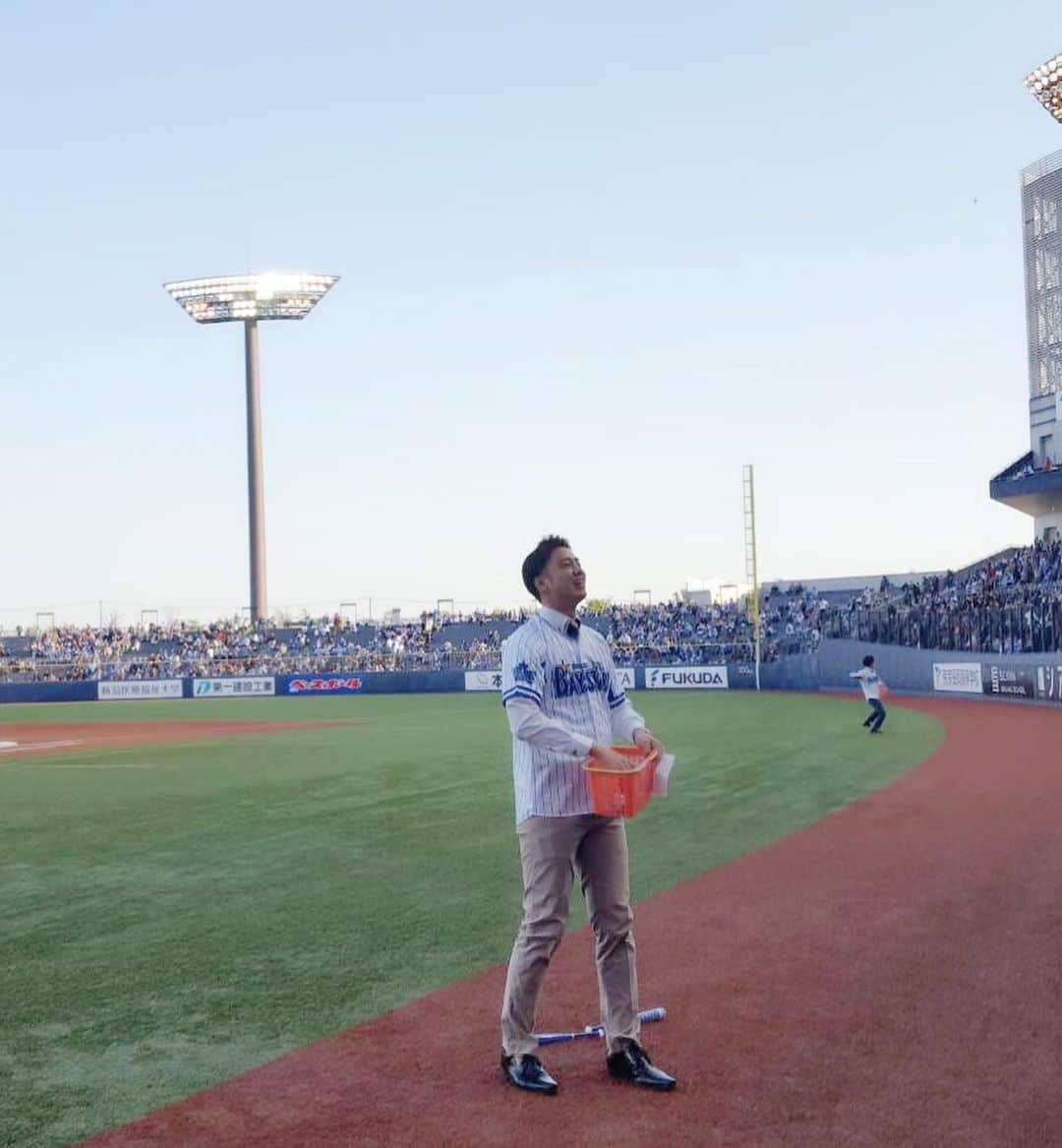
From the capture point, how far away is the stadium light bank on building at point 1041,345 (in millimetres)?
51594

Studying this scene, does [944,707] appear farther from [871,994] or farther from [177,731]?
[871,994]

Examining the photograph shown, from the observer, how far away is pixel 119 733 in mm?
30281

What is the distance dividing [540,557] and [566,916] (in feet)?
5.02

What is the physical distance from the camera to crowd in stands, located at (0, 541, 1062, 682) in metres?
35.4

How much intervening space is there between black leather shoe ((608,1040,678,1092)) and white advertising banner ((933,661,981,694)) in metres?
31.3

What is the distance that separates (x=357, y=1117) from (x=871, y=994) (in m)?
2.86

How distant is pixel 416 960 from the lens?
23.3 ft

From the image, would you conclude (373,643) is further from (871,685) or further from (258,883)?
(258,883)

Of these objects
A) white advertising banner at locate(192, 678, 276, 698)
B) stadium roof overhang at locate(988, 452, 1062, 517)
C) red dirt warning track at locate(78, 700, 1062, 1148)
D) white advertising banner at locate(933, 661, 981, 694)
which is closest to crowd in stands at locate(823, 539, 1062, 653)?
white advertising banner at locate(933, 661, 981, 694)

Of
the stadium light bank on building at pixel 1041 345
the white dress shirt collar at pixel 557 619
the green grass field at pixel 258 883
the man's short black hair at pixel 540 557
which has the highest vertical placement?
the stadium light bank on building at pixel 1041 345

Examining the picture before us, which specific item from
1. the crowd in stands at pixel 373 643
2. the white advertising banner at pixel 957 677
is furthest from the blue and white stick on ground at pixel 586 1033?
the crowd in stands at pixel 373 643

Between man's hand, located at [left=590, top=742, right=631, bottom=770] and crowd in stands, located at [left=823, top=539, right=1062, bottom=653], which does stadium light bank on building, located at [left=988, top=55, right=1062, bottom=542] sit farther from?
man's hand, located at [left=590, top=742, right=631, bottom=770]

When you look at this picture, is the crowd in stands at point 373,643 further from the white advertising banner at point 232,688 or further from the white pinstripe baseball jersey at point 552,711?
the white pinstripe baseball jersey at point 552,711

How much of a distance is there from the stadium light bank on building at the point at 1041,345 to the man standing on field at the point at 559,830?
49499mm
